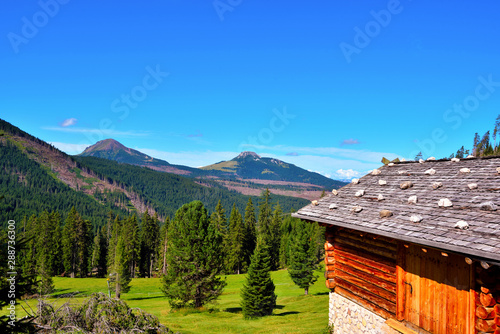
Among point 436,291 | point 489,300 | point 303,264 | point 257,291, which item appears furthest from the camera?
point 303,264

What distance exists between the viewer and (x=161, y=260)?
73438 mm

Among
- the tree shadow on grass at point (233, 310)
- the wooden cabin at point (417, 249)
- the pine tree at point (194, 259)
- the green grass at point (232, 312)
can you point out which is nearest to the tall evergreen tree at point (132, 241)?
the green grass at point (232, 312)

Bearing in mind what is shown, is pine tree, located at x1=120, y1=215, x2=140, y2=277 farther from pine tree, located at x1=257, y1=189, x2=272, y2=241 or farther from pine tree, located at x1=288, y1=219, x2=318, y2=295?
pine tree, located at x1=288, y1=219, x2=318, y2=295

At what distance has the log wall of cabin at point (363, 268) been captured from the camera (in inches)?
422

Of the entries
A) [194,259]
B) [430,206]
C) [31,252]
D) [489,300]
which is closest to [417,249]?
[430,206]

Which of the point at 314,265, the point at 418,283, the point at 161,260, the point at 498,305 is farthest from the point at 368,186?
the point at 161,260

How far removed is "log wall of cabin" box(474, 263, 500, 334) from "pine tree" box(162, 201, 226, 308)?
2231cm

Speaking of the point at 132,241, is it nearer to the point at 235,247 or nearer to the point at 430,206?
the point at 235,247

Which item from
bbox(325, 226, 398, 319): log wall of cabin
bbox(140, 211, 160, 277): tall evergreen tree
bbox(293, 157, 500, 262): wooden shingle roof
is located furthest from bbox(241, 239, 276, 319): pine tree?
bbox(140, 211, 160, 277): tall evergreen tree

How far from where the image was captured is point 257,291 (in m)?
28.5

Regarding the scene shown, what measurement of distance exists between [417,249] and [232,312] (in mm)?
26747

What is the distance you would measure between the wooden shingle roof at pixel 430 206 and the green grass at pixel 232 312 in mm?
7993

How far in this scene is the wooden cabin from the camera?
25.5 feet

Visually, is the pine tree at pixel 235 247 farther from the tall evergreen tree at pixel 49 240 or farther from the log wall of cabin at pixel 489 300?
the log wall of cabin at pixel 489 300
